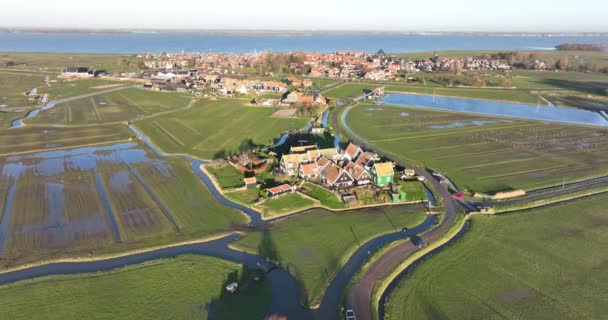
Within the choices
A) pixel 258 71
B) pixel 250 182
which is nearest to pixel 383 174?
pixel 250 182

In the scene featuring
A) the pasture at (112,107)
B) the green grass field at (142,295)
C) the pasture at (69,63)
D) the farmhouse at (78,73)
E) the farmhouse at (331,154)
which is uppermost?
the pasture at (69,63)

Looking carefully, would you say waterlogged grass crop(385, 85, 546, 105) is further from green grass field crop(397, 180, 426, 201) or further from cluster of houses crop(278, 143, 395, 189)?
green grass field crop(397, 180, 426, 201)

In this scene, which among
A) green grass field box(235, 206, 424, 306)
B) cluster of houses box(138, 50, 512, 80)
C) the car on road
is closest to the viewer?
the car on road

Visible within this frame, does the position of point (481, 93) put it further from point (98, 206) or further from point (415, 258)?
point (98, 206)

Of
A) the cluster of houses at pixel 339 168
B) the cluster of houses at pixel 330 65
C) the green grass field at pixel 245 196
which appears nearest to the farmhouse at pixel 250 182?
the green grass field at pixel 245 196

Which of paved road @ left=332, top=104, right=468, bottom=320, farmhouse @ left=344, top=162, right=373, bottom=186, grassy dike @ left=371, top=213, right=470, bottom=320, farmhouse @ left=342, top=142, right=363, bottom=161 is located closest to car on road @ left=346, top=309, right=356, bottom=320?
paved road @ left=332, top=104, right=468, bottom=320

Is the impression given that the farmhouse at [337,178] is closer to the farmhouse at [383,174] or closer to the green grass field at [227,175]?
the farmhouse at [383,174]

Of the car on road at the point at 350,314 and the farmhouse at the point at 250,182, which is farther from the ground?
the farmhouse at the point at 250,182
